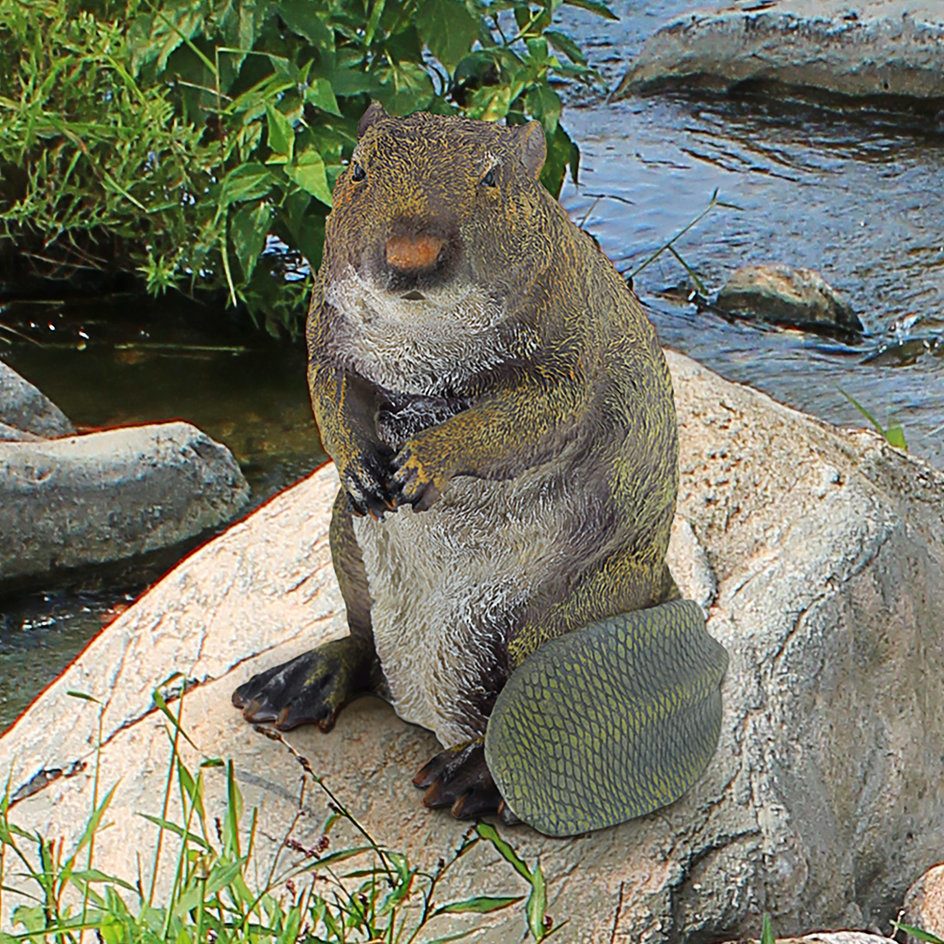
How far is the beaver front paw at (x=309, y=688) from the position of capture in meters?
2.58

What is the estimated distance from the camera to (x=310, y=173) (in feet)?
13.7

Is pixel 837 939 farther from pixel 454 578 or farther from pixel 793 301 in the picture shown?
pixel 793 301

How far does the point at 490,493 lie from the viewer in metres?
2.20

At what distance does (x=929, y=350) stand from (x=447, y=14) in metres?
2.55

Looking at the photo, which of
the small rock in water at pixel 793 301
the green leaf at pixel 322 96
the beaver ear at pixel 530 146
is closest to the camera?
the beaver ear at pixel 530 146

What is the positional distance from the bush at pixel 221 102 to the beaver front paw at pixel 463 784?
207 centimetres

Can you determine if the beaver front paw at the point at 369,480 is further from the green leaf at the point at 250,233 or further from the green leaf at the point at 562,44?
the green leaf at the point at 562,44

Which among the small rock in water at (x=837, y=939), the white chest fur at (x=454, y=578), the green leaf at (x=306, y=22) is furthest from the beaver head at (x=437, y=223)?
the green leaf at (x=306, y=22)

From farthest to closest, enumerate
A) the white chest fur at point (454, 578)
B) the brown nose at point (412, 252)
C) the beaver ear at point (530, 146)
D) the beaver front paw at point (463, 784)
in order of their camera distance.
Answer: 1. the beaver front paw at point (463, 784)
2. the white chest fur at point (454, 578)
3. the beaver ear at point (530, 146)
4. the brown nose at point (412, 252)

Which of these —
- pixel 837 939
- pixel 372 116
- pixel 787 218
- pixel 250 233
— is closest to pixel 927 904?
pixel 837 939

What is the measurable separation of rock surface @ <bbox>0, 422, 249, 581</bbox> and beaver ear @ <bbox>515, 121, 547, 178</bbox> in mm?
2497

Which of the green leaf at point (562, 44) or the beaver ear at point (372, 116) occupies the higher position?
the beaver ear at point (372, 116)

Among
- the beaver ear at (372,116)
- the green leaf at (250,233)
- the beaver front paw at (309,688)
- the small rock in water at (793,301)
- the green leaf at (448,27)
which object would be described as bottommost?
the small rock in water at (793,301)

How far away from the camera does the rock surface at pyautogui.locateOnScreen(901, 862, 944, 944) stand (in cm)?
258
